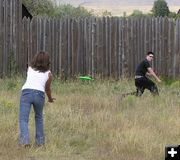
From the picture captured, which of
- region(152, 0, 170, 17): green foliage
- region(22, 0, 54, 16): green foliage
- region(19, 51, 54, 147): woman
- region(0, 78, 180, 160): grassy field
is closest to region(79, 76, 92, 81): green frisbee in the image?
region(0, 78, 180, 160): grassy field

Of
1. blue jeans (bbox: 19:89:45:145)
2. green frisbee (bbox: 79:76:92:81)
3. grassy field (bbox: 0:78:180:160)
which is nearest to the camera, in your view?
grassy field (bbox: 0:78:180:160)

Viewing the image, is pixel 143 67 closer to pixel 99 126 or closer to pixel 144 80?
pixel 144 80

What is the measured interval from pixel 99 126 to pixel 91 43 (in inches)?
314

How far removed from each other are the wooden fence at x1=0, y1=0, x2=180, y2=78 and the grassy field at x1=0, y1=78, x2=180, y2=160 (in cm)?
308

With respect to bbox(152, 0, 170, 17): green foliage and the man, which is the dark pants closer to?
the man

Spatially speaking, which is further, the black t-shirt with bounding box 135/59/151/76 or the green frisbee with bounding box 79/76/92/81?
the green frisbee with bounding box 79/76/92/81

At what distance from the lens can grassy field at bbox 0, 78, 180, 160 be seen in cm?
855

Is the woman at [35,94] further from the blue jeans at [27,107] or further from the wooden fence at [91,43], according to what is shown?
the wooden fence at [91,43]

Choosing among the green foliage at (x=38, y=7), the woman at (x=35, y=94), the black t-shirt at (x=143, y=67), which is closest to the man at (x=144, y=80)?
the black t-shirt at (x=143, y=67)

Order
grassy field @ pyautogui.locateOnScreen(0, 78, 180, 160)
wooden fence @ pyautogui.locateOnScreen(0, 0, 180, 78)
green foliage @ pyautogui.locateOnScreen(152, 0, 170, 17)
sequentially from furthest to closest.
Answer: green foliage @ pyautogui.locateOnScreen(152, 0, 170, 17), wooden fence @ pyautogui.locateOnScreen(0, 0, 180, 78), grassy field @ pyautogui.locateOnScreen(0, 78, 180, 160)

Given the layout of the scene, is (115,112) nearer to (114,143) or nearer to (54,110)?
(54,110)

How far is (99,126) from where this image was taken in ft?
33.8

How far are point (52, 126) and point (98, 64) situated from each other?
26.3 feet

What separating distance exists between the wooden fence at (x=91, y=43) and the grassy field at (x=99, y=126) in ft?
10.1
